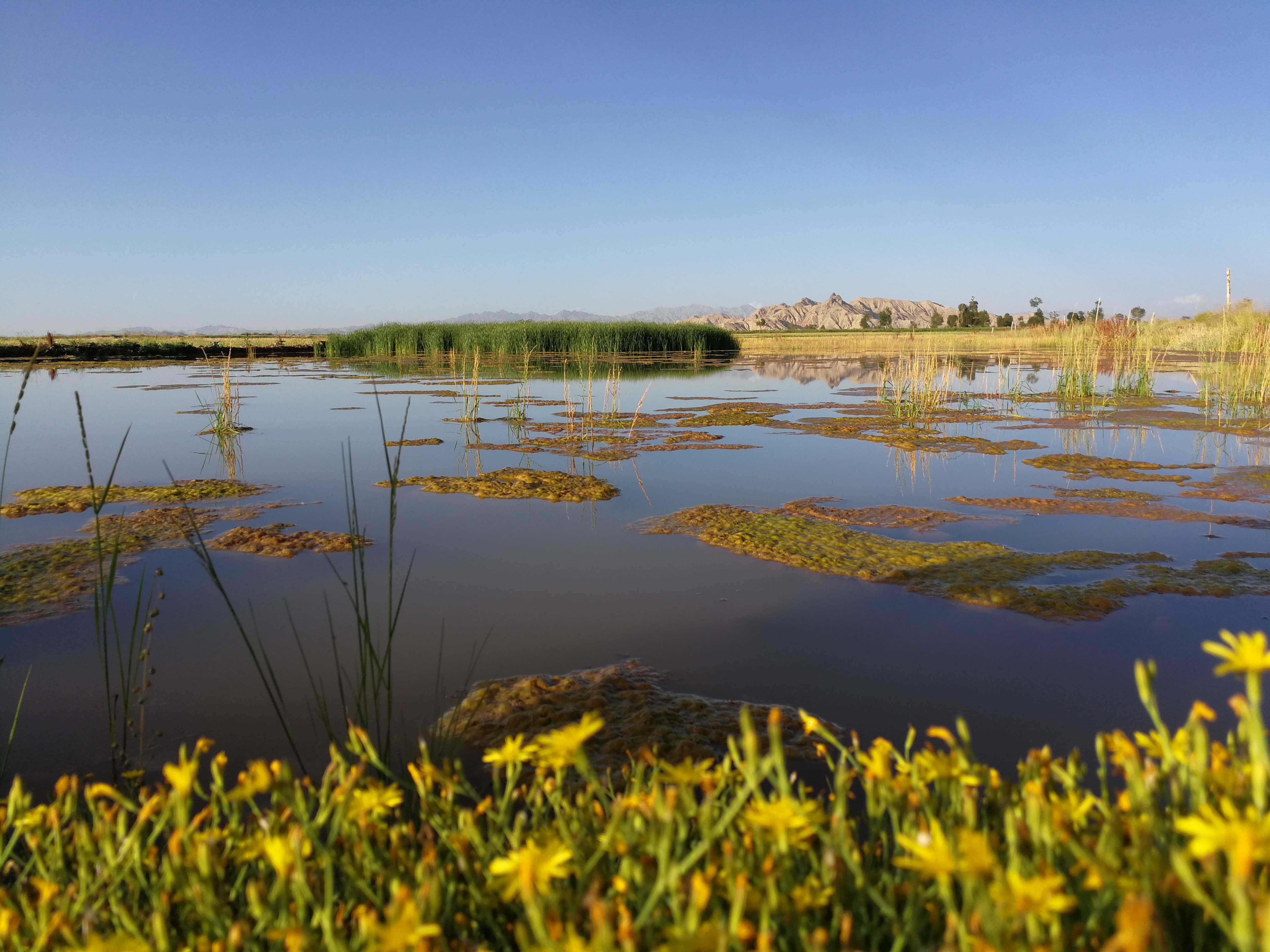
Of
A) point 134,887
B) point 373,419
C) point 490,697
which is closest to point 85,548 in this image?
point 490,697

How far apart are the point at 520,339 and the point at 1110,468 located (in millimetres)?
20972

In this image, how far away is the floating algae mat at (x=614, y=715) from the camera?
2248mm

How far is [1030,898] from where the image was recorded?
767 mm

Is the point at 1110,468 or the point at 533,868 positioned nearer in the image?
the point at 533,868

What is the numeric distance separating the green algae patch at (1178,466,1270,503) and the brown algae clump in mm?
5463

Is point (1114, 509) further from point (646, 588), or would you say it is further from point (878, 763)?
point (878, 763)

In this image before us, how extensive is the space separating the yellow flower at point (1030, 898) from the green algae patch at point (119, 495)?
210 inches

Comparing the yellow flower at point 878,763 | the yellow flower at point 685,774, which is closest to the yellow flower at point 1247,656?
the yellow flower at point 878,763

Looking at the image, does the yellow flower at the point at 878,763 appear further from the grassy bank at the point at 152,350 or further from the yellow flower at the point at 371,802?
the grassy bank at the point at 152,350

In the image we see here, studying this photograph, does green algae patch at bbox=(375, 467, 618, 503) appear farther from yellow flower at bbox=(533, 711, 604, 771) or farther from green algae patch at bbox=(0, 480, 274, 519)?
yellow flower at bbox=(533, 711, 604, 771)

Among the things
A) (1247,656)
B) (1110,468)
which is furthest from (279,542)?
(1110,468)

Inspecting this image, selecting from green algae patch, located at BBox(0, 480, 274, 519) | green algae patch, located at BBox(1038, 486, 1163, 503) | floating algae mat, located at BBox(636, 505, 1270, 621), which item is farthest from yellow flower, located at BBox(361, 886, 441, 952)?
green algae patch, located at BBox(1038, 486, 1163, 503)

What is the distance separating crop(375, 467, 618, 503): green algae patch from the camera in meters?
5.60

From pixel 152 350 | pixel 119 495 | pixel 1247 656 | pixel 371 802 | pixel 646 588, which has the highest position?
pixel 152 350
